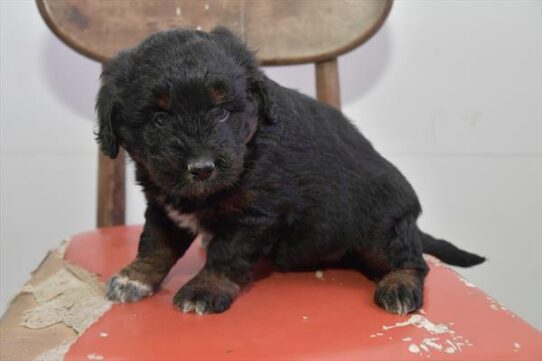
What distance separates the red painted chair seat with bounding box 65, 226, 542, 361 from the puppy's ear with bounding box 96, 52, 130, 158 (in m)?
0.51

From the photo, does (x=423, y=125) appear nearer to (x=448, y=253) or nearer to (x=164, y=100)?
(x=448, y=253)

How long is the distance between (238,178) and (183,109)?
0.98 feet

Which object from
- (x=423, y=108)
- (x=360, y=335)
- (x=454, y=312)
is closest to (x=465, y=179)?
(x=423, y=108)

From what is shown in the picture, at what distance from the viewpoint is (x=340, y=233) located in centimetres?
192

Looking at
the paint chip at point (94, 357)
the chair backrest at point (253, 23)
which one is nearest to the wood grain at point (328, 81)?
the chair backrest at point (253, 23)

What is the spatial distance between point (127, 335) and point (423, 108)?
222cm

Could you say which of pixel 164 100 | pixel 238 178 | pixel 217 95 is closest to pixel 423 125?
pixel 238 178

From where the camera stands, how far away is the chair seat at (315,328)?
134 cm

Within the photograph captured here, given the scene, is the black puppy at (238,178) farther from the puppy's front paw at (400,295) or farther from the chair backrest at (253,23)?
the chair backrest at (253,23)

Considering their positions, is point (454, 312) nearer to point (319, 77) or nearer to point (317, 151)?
point (317, 151)

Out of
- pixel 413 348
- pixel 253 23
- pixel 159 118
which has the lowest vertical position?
pixel 413 348

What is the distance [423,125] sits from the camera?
3096mm

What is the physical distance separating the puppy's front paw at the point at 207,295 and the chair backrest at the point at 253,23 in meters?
1.21

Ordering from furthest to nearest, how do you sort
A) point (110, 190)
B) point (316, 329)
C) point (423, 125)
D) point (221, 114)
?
1. point (423, 125)
2. point (110, 190)
3. point (221, 114)
4. point (316, 329)
